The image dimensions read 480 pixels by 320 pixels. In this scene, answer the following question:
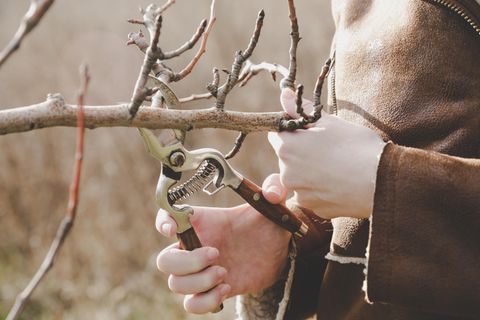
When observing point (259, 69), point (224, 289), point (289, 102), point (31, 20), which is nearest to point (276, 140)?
point (289, 102)

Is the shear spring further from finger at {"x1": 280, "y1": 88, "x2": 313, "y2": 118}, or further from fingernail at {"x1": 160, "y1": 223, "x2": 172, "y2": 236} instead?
finger at {"x1": 280, "y1": 88, "x2": 313, "y2": 118}

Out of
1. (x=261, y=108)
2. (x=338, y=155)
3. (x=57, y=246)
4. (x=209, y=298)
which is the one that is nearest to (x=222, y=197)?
(x=261, y=108)

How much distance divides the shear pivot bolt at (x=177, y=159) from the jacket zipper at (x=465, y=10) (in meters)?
0.62

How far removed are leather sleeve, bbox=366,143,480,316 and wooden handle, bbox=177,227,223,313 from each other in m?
0.42

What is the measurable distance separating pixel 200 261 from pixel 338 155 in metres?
0.42

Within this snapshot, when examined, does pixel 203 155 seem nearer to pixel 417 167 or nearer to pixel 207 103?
pixel 417 167

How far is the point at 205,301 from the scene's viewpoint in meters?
1.43

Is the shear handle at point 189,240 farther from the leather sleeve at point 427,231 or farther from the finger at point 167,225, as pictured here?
A: the leather sleeve at point 427,231

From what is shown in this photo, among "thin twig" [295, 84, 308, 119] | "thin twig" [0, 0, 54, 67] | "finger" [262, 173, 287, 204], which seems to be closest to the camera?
"thin twig" [0, 0, 54, 67]

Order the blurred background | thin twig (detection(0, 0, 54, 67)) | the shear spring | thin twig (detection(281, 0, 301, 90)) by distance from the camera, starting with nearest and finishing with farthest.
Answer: thin twig (detection(0, 0, 54, 67)) → thin twig (detection(281, 0, 301, 90)) → the shear spring → the blurred background

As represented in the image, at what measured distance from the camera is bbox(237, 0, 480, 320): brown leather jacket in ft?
3.69

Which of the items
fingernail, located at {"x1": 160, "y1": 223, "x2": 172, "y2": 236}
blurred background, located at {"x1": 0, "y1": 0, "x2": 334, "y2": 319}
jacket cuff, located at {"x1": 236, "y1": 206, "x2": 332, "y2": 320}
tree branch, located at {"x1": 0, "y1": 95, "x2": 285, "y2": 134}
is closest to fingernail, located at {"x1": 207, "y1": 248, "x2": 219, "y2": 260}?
fingernail, located at {"x1": 160, "y1": 223, "x2": 172, "y2": 236}

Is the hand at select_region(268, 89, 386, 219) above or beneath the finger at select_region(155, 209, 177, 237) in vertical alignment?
above

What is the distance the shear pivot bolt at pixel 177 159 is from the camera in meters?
1.25
